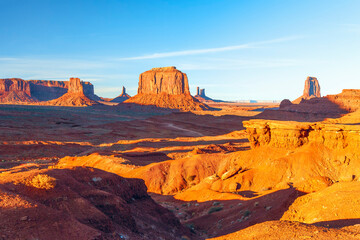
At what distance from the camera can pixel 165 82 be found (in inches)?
7170

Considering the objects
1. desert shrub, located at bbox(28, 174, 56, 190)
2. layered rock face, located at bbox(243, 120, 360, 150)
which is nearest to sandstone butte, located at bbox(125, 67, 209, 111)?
layered rock face, located at bbox(243, 120, 360, 150)

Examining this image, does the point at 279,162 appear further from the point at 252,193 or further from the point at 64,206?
the point at 64,206

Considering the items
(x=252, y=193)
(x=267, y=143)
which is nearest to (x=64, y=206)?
(x=252, y=193)

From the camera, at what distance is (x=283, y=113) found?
8650cm

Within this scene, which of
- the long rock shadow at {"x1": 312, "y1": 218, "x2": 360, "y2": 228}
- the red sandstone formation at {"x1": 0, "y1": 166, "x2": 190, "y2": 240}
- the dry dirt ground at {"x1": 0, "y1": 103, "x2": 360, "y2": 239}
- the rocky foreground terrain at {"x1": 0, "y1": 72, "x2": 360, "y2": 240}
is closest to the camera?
the red sandstone formation at {"x1": 0, "y1": 166, "x2": 190, "y2": 240}

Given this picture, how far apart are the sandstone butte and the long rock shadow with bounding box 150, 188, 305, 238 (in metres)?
152

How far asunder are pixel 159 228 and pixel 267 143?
15293mm

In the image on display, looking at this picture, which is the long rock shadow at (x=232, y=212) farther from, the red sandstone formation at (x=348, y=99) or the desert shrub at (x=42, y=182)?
the red sandstone formation at (x=348, y=99)

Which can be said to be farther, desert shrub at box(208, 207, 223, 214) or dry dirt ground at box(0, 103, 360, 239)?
desert shrub at box(208, 207, 223, 214)

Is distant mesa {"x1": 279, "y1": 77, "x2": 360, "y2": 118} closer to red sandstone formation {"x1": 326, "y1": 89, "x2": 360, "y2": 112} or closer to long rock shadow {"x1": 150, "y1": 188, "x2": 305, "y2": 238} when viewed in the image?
red sandstone formation {"x1": 326, "y1": 89, "x2": 360, "y2": 112}

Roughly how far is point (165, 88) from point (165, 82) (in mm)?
3602

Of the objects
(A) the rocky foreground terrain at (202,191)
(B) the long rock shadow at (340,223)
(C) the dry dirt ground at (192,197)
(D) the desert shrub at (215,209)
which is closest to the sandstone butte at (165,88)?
(A) the rocky foreground terrain at (202,191)

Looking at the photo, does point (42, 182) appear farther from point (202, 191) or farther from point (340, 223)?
point (202, 191)

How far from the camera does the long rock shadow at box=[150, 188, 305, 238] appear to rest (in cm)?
1434
